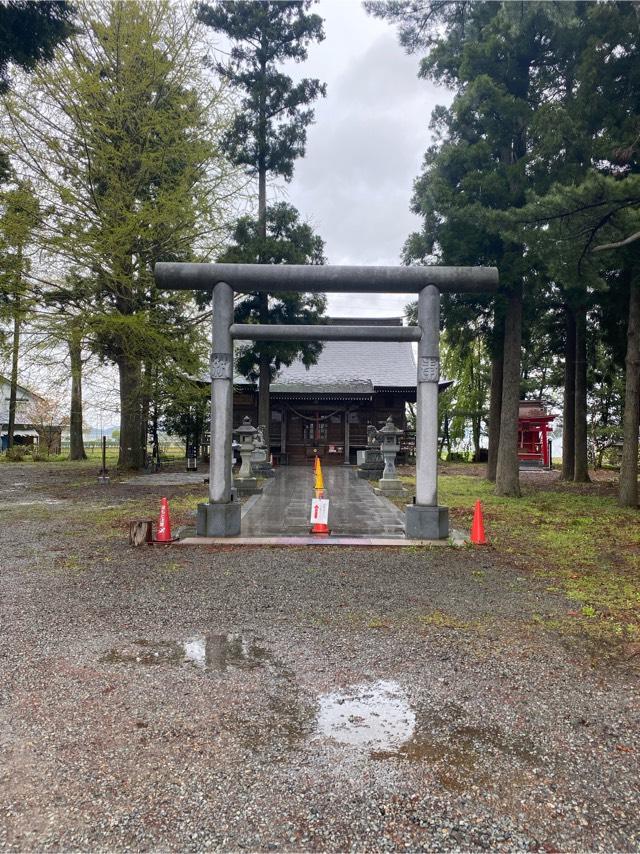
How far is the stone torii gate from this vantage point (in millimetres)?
7512

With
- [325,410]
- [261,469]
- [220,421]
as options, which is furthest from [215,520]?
[325,410]

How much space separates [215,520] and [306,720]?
4964 mm

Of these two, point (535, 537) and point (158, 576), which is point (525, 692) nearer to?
point (158, 576)

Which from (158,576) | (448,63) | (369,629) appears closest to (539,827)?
(369,629)

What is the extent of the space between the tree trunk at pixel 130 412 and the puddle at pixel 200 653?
43.6ft

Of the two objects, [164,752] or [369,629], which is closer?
[164,752]

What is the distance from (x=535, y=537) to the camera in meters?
8.10

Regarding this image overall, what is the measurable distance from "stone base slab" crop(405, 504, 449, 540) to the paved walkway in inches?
13.0

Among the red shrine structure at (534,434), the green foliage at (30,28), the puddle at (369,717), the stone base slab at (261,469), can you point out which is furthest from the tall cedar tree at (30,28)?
the red shrine structure at (534,434)

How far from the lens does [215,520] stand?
7.58m

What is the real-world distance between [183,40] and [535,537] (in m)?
16.8

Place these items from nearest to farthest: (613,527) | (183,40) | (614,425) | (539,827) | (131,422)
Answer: (539,827)
(613,527)
(183,40)
(131,422)
(614,425)

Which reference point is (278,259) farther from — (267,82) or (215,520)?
(215,520)

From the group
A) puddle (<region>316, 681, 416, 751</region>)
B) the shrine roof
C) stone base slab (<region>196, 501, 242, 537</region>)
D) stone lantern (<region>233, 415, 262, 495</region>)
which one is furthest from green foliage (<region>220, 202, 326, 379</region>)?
puddle (<region>316, 681, 416, 751</region>)
